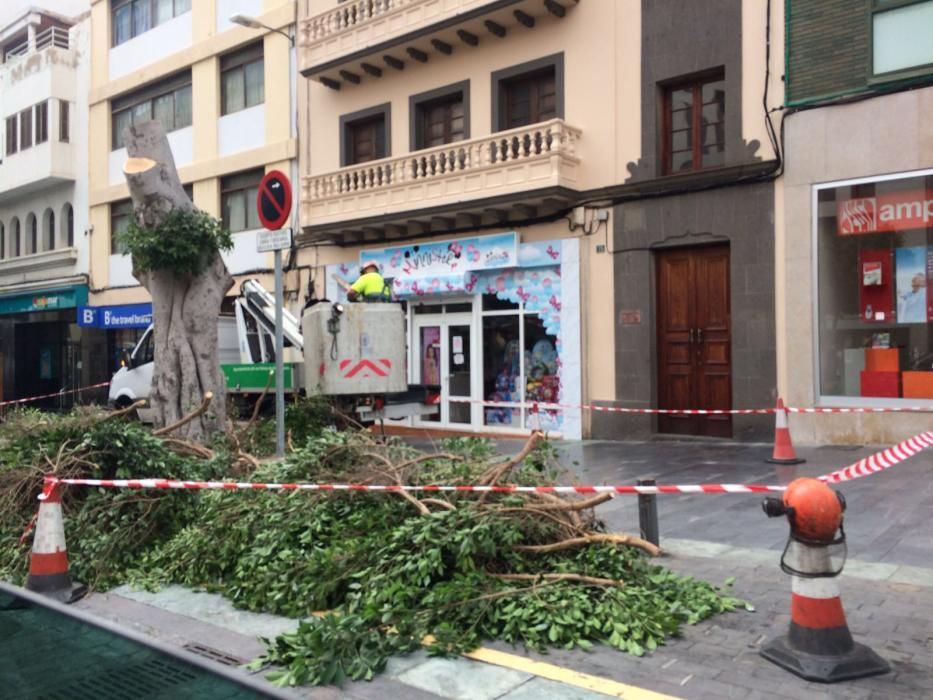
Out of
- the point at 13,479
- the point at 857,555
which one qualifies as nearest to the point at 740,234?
the point at 857,555

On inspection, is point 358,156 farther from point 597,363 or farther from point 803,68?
point 803,68

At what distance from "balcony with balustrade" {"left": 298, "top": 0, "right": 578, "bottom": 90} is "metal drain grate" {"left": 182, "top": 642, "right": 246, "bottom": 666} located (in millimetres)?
12110

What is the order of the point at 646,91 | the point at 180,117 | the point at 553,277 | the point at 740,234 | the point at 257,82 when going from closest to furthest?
the point at 740,234
the point at 646,91
the point at 553,277
the point at 257,82
the point at 180,117

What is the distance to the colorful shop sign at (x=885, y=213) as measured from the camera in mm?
10812

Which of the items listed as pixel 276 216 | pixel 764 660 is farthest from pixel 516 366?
pixel 764 660

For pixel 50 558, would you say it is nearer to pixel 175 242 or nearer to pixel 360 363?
pixel 175 242

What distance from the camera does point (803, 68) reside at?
11.5 meters

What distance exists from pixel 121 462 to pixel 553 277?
8.87m

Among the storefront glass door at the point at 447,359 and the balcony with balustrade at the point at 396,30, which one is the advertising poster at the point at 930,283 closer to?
the balcony with balustrade at the point at 396,30

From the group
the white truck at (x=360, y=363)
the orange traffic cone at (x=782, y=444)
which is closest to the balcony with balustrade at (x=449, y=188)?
the white truck at (x=360, y=363)

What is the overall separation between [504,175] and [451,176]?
3.93ft

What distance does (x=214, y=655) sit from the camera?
4461 mm

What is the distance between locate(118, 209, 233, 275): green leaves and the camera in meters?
9.09

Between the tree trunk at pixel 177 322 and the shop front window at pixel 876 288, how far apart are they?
317 inches
